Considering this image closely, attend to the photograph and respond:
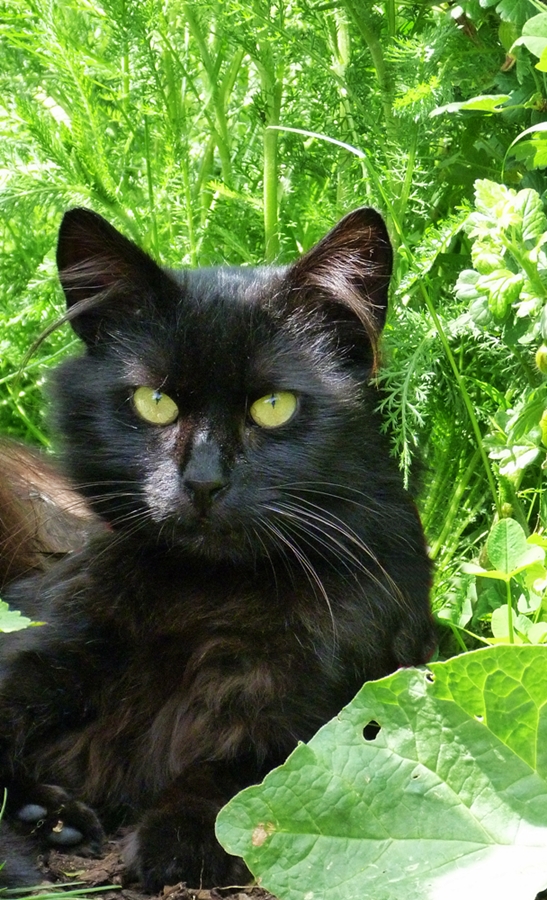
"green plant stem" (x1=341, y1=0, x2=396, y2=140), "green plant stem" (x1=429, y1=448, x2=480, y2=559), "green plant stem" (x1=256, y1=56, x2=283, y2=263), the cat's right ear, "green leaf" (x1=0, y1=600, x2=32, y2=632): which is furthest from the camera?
"green plant stem" (x1=256, y1=56, x2=283, y2=263)

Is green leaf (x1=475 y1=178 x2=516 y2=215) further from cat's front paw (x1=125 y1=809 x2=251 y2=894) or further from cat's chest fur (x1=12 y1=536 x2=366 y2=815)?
cat's front paw (x1=125 y1=809 x2=251 y2=894)

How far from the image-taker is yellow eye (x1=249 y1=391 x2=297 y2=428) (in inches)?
83.2

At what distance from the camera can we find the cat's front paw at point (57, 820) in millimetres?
1962

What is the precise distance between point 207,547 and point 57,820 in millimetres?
617

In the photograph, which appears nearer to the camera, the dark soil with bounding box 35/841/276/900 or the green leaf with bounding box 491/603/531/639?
the dark soil with bounding box 35/841/276/900

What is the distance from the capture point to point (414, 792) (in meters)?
1.64

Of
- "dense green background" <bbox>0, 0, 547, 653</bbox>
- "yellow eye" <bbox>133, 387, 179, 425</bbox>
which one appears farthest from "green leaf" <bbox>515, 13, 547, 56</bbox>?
"yellow eye" <bbox>133, 387, 179, 425</bbox>

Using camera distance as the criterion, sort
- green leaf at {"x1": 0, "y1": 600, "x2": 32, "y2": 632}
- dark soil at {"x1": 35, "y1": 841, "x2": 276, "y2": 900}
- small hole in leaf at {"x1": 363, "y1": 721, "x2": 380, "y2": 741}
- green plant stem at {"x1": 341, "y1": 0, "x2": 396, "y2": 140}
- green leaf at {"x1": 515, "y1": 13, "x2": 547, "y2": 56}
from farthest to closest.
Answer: green plant stem at {"x1": 341, "y1": 0, "x2": 396, "y2": 140} < small hole in leaf at {"x1": 363, "y1": 721, "x2": 380, "y2": 741} < green leaf at {"x1": 515, "y1": 13, "x2": 547, "y2": 56} < dark soil at {"x1": 35, "y1": 841, "x2": 276, "y2": 900} < green leaf at {"x1": 0, "y1": 600, "x2": 32, "y2": 632}

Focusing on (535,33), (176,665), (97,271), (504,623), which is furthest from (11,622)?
(535,33)

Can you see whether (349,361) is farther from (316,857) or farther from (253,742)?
(316,857)

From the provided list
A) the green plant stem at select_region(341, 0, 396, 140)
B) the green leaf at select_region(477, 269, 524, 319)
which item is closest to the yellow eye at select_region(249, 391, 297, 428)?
the green leaf at select_region(477, 269, 524, 319)

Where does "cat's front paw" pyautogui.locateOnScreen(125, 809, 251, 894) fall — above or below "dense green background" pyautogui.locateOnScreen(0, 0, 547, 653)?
below

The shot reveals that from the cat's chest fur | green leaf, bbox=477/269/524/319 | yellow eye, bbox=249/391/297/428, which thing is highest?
green leaf, bbox=477/269/524/319

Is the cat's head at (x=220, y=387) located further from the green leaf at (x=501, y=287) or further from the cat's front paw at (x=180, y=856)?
the cat's front paw at (x=180, y=856)
